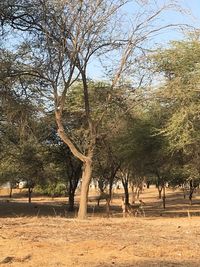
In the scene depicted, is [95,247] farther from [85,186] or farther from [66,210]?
[66,210]

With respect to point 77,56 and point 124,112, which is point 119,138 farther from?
point 77,56

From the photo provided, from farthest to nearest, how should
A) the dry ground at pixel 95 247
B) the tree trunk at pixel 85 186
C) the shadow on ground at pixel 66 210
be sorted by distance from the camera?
the shadow on ground at pixel 66 210, the tree trunk at pixel 85 186, the dry ground at pixel 95 247

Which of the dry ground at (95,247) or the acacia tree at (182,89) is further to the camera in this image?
the acacia tree at (182,89)

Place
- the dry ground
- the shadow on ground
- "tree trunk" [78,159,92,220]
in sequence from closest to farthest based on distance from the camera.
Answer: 1. the dry ground
2. "tree trunk" [78,159,92,220]
3. the shadow on ground

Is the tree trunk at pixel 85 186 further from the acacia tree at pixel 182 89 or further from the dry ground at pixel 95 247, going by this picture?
the dry ground at pixel 95 247

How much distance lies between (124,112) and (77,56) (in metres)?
3.50

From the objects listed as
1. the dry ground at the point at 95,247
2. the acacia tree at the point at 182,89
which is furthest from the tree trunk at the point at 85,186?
the dry ground at the point at 95,247

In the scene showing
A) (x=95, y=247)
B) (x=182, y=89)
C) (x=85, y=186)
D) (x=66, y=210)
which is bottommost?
(x=95, y=247)

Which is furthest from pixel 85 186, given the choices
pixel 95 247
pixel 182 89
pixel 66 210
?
pixel 66 210

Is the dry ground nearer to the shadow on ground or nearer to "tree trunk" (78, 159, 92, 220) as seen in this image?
"tree trunk" (78, 159, 92, 220)

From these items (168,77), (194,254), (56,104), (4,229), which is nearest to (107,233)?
(4,229)

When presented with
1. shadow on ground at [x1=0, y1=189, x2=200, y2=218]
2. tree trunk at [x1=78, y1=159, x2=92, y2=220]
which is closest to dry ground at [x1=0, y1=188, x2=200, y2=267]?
tree trunk at [x1=78, y1=159, x2=92, y2=220]

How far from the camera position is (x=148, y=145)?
2773 centimetres

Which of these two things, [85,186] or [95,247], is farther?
[85,186]
